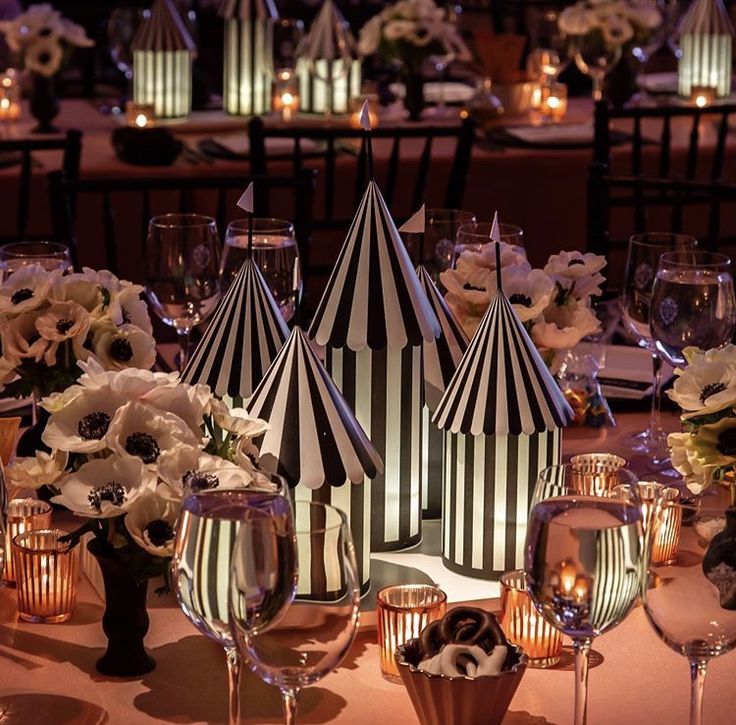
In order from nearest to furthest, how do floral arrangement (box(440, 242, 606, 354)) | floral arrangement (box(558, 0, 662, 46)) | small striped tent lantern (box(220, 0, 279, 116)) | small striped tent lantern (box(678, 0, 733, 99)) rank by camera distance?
floral arrangement (box(440, 242, 606, 354)) < small striped tent lantern (box(220, 0, 279, 116)) < floral arrangement (box(558, 0, 662, 46)) < small striped tent lantern (box(678, 0, 733, 99))

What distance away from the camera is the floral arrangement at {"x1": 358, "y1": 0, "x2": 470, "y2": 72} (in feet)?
15.3

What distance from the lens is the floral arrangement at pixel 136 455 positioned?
4.25ft

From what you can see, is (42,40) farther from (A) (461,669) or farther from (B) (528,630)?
(A) (461,669)

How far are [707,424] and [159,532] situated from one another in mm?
504

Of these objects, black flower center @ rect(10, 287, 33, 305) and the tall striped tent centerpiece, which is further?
black flower center @ rect(10, 287, 33, 305)

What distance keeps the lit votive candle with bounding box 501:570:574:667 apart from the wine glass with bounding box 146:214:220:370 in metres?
0.91

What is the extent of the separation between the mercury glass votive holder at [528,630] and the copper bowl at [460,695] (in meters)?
0.14

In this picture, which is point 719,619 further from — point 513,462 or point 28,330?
point 28,330

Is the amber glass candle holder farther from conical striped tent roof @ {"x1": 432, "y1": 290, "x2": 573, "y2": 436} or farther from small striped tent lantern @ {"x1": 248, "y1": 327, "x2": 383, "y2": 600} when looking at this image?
conical striped tent roof @ {"x1": 432, "y1": 290, "x2": 573, "y2": 436}

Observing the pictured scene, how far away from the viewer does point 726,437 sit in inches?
55.2

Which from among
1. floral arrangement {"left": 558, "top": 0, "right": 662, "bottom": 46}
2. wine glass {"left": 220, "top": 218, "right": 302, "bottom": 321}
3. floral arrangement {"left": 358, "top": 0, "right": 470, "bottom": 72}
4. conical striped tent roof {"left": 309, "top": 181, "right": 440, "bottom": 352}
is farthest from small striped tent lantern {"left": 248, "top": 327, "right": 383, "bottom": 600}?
floral arrangement {"left": 558, "top": 0, "right": 662, "bottom": 46}

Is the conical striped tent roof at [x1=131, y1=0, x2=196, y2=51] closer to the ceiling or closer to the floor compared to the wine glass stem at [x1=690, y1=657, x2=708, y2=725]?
closer to the ceiling

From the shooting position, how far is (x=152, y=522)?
130 cm

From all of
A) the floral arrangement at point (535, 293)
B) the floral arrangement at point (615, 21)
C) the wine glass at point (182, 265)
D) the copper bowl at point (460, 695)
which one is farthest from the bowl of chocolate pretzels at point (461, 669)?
the floral arrangement at point (615, 21)
